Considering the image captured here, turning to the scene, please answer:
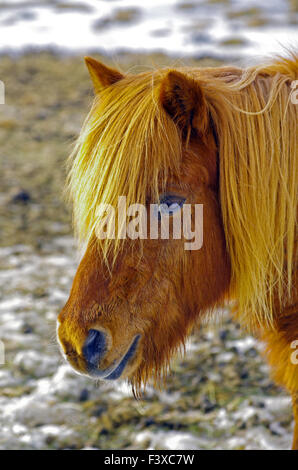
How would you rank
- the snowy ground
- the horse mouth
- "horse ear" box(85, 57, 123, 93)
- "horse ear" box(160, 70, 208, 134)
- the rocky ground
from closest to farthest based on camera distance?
"horse ear" box(160, 70, 208, 134) < the horse mouth < "horse ear" box(85, 57, 123, 93) < the rocky ground < the snowy ground

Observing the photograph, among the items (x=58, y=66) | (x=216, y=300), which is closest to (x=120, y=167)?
(x=216, y=300)

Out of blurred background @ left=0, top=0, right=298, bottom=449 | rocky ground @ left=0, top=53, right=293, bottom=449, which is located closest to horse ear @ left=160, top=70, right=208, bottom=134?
blurred background @ left=0, top=0, right=298, bottom=449

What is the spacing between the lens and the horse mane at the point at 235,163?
1629mm

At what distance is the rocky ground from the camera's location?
2.66 metres

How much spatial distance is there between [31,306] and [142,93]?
A: 97.5 inches

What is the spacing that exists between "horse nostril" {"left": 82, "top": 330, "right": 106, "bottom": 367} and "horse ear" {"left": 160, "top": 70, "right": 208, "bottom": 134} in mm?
700

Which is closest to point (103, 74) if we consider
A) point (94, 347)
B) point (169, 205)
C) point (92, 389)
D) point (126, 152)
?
point (126, 152)

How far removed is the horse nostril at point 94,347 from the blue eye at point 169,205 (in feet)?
1.35

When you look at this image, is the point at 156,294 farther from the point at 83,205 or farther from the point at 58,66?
the point at 58,66

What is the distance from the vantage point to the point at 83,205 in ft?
5.71

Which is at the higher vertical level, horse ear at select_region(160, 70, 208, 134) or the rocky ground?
horse ear at select_region(160, 70, 208, 134)

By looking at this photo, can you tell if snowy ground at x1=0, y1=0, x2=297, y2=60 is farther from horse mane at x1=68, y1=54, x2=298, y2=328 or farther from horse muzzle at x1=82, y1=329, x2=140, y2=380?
horse muzzle at x1=82, y1=329, x2=140, y2=380

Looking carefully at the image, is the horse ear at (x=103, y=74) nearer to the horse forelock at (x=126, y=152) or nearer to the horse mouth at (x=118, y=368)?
the horse forelock at (x=126, y=152)

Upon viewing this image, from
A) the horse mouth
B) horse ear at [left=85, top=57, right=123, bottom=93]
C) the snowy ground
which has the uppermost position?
the snowy ground
